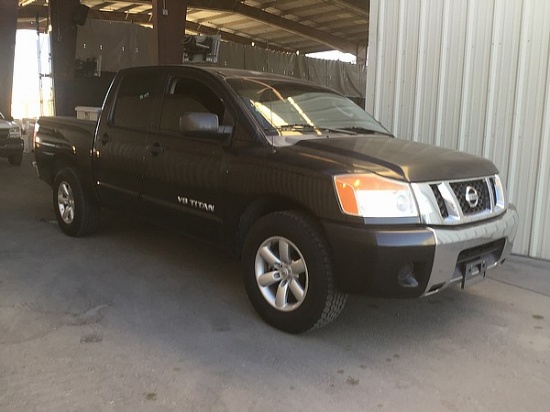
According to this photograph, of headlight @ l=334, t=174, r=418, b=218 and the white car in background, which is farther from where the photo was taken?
the white car in background

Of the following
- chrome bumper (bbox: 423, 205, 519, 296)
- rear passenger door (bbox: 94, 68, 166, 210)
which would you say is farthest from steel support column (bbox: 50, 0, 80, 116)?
chrome bumper (bbox: 423, 205, 519, 296)

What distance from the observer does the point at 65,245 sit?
5.92 meters

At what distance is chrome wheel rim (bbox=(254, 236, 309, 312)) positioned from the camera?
3589 mm

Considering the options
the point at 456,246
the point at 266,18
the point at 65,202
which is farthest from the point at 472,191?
the point at 266,18

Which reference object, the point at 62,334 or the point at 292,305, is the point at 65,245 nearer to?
the point at 62,334

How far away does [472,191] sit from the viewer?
3.71 m

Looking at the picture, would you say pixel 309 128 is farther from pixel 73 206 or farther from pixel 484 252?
pixel 73 206

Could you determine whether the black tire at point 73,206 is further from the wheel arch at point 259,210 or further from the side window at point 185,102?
the wheel arch at point 259,210

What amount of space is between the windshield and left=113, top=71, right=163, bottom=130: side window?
1023 mm

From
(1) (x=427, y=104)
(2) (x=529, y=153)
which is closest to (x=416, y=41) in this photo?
(1) (x=427, y=104)

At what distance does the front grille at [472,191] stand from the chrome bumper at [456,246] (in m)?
0.12

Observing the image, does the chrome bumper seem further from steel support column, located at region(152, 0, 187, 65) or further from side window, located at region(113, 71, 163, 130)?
steel support column, located at region(152, 0, 187, 65)

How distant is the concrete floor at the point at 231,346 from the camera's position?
293 centimetres

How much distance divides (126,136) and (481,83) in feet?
12.6
